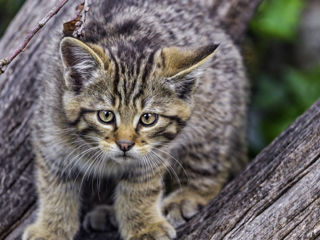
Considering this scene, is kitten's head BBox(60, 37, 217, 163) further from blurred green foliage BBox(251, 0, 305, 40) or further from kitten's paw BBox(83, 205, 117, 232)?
blurred green foliage BBox(251, 0, 305, 40)

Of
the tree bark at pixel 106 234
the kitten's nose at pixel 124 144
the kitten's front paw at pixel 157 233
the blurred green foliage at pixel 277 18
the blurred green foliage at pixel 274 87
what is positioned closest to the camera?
the kitten's nose at pixel 124 144

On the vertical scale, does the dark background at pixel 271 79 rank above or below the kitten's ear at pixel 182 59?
below

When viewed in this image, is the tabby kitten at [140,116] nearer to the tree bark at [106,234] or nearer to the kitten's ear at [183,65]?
the kitten's ear at [183,65]

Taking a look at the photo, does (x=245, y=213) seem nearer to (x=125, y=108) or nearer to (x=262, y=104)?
(x=125, y=108)

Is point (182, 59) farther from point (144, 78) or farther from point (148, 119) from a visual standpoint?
point (148, 119)

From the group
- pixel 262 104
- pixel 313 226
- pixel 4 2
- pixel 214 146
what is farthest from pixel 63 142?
pixel 4 2

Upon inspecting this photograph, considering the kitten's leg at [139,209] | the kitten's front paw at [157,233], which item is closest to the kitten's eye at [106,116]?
the kitten's leg at [139,209]

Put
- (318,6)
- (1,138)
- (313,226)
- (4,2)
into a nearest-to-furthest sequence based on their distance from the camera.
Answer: (313,226) < (1,138) < (4,2) < (318,6)
